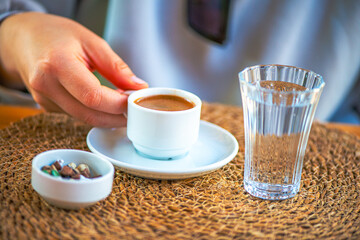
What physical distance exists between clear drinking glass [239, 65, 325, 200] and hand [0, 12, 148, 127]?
247 mm

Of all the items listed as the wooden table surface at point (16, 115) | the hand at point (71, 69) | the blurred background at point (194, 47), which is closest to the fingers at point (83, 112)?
the hand at point (71, 69)

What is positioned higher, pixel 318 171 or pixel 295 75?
pixel 295 75

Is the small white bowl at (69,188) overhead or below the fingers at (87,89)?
below

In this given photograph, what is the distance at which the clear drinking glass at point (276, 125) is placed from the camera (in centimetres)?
62

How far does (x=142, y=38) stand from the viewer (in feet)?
4.20

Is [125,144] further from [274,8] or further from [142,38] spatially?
[274,8]

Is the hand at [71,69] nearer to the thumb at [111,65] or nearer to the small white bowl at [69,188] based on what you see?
the thumb at [111,65]

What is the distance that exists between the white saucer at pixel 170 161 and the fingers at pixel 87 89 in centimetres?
7

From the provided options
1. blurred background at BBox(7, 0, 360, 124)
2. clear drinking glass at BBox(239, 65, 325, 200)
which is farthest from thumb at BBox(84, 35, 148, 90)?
blurred background at BBox(7, 0, 360, 124)

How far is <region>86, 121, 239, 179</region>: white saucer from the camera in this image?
2.16 ft

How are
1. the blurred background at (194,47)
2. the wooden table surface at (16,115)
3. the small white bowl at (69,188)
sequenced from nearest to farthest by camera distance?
the small white bowl at (69,188) < the wooden table surface at (16,115) < the blurred background at (194,47)

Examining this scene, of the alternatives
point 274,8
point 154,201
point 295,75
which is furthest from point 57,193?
point 274,8

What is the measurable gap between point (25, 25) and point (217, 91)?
65cm

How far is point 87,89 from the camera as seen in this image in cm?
75
